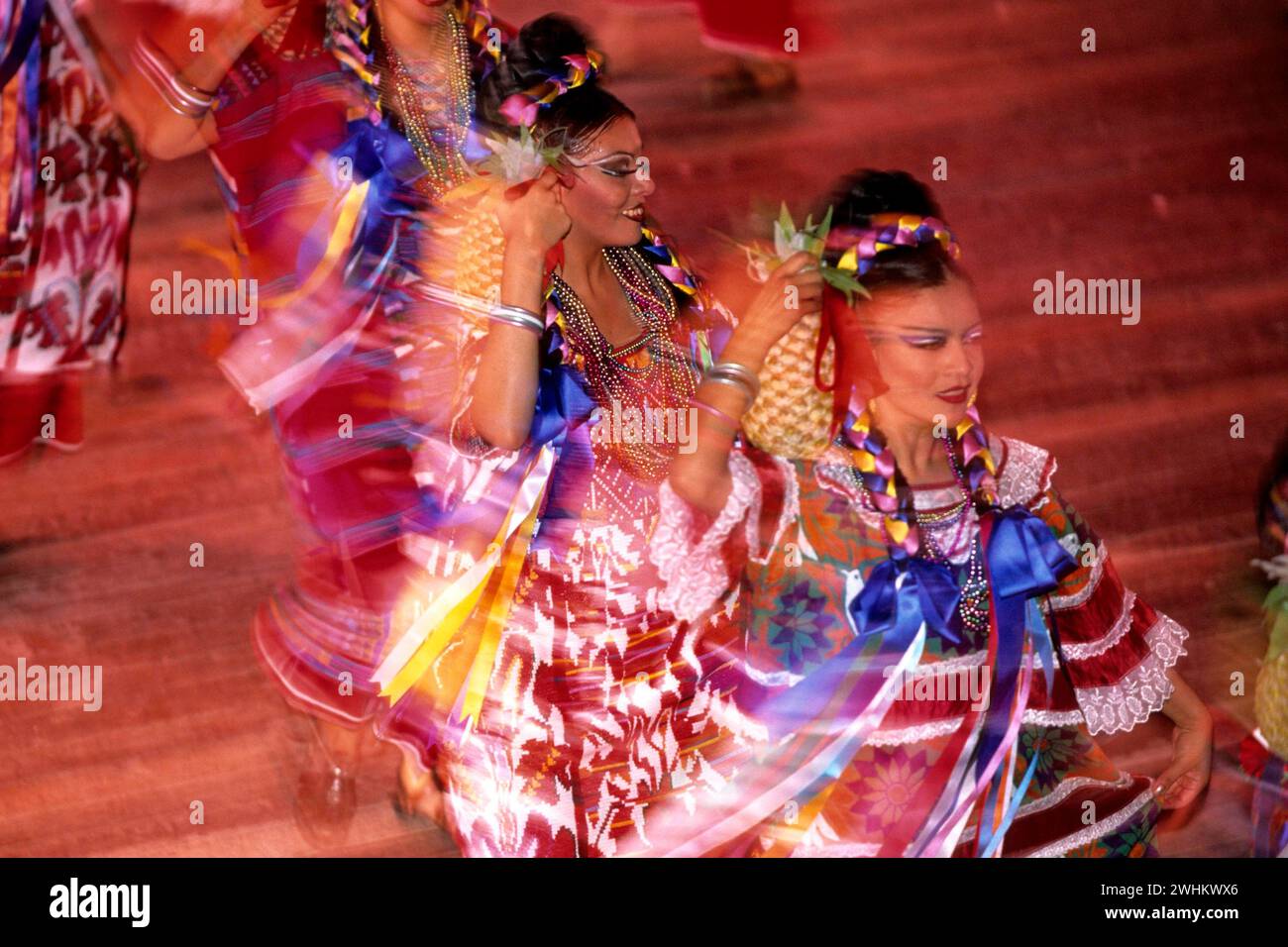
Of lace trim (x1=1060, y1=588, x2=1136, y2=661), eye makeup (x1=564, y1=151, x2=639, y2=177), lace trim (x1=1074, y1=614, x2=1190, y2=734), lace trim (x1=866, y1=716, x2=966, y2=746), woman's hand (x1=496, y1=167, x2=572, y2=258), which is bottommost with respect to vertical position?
lace trim (x1=866, y1=716, x2=966, y2=746)

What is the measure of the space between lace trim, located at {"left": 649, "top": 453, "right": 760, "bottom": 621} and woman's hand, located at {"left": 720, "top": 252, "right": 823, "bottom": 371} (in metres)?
0.16

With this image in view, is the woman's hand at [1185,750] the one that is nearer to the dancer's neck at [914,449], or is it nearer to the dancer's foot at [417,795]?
the dancer's neck at [914,449]

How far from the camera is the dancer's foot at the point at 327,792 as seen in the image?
2629 millimetres

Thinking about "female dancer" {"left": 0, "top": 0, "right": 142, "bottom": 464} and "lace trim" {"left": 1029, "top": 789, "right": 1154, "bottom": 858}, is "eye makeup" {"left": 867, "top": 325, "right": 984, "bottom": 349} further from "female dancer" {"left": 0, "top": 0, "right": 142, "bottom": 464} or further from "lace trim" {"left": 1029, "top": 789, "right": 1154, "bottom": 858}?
"female dancer" {"left": 0, "top": 0, "right": 142, "bottom": 464}

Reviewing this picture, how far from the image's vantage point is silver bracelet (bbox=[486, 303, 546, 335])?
236 centimetres

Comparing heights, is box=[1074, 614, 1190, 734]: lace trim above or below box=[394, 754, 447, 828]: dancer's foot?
above

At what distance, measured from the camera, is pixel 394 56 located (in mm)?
2482

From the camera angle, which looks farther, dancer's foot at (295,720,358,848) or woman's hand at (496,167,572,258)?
dancer's foot at (295,720,358,848)

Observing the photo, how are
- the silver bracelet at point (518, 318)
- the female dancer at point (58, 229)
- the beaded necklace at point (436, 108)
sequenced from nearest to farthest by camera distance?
the silver bracelet at point (518, 318) < the beaded necklace at point (436, 108) < the female dancer at point (58, 229)

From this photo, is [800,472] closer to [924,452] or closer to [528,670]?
[924,452]

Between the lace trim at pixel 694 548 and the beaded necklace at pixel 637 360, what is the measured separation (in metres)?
0.07

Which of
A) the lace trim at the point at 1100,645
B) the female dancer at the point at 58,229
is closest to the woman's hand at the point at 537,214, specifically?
the female dancer at the point at 58,229

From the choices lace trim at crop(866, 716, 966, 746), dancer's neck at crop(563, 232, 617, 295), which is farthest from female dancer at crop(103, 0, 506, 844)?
lace trim at crop(866, 716, 966, 746)

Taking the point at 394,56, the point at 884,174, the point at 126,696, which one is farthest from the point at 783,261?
the point at 126,696
